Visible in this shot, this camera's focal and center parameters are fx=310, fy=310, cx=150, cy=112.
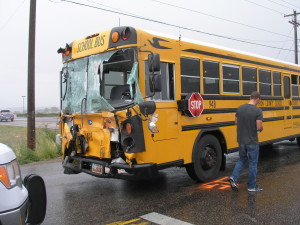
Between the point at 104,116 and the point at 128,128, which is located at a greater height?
the point at 104,116

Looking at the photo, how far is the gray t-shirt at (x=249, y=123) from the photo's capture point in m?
5.62

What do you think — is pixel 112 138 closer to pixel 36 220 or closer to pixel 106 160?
pixel 106 160

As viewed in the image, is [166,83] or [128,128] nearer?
[128,128]

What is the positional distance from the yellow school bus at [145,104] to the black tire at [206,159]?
0.02 meters

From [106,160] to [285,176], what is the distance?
399 cm

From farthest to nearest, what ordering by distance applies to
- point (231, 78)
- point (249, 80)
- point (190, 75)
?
1. point (249, 80)
2. point (231, 78)
3. point (190, 75)

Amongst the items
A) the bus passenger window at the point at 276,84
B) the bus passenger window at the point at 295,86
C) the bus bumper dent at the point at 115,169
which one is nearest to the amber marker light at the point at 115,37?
the bus bumper dent at the point at 115,169

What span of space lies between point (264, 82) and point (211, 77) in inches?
97.7

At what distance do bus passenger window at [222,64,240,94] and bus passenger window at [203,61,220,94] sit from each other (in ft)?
0.88

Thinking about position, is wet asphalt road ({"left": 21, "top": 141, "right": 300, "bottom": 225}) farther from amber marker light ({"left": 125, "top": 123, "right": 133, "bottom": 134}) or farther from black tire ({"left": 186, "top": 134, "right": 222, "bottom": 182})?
amber marker light ({"left": 125, "top": 123, "right": 133, "bottom": 134})

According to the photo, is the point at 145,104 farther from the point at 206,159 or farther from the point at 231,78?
the point at 231,78

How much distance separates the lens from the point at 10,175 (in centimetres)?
275

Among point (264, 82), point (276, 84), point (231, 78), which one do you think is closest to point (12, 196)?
point (231, 78)

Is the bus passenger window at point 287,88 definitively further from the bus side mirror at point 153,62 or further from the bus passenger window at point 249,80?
the bus side mirror at point 153,62
